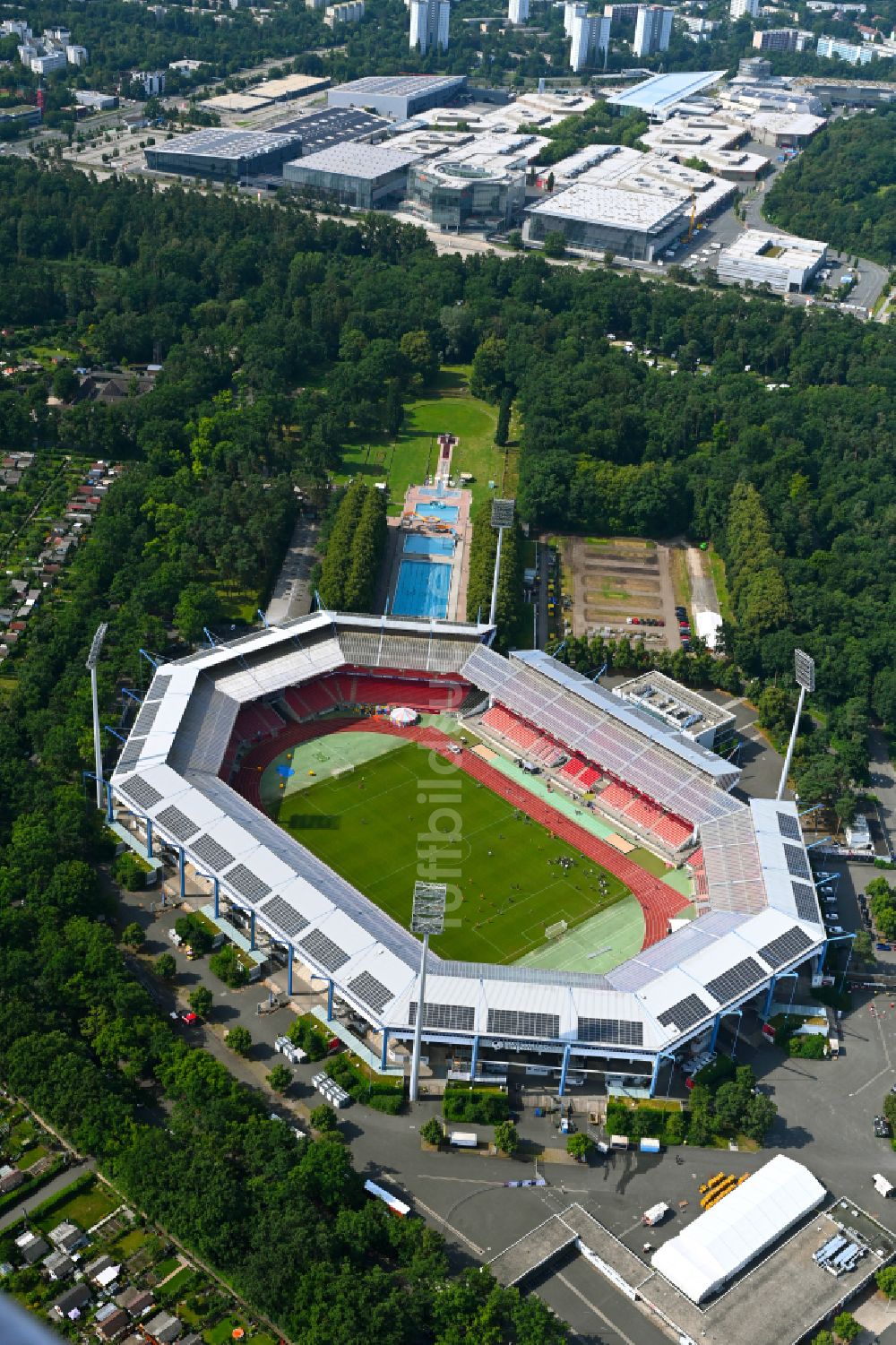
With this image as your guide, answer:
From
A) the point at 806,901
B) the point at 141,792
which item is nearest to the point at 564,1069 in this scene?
the point at 806,901

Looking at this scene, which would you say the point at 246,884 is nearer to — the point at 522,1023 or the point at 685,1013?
the point at 522,1023

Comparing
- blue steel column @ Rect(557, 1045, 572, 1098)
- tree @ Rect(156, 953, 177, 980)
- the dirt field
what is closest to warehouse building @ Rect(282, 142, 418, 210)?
the dirt field

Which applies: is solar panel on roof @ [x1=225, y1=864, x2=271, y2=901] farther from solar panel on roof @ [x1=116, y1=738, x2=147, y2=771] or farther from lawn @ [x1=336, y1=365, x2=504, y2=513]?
lawn @ [x1=336, y1=365, x2=504, y2=513]

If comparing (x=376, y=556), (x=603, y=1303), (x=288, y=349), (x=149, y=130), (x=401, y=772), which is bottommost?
(x=603, y=1303)

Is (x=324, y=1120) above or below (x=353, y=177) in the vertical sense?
below

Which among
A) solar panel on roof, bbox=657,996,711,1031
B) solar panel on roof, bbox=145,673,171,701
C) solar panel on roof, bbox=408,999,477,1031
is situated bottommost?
solar panel on roof, bbox=408,999,477,1031

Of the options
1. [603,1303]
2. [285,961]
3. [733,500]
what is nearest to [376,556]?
[733,500]

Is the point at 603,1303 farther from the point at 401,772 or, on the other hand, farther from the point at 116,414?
the point at 116,414
